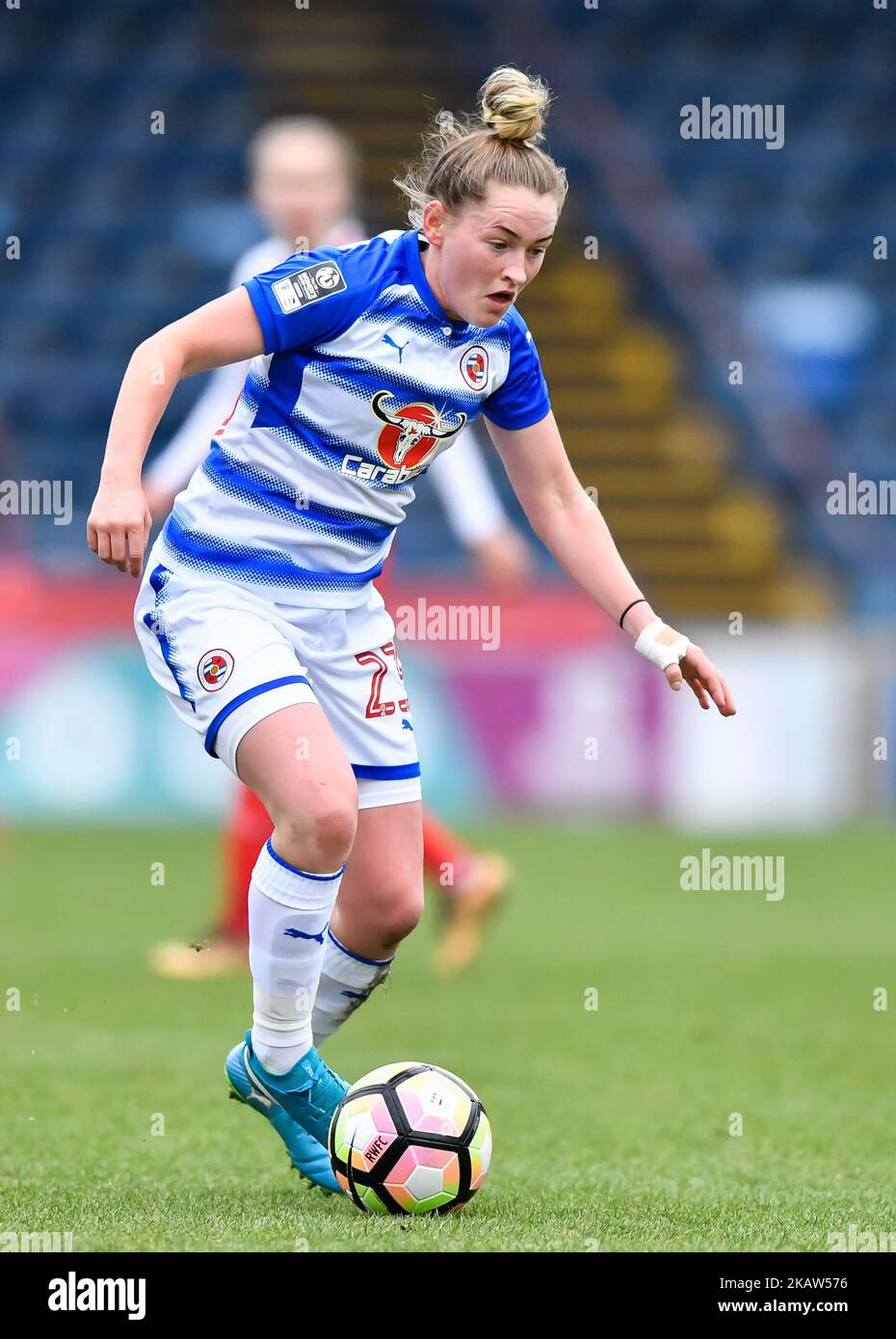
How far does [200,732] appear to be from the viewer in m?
3.72

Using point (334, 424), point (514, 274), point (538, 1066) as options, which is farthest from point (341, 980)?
point (514, 274)

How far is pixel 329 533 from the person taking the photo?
3768 millimetres

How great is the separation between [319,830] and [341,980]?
63cm

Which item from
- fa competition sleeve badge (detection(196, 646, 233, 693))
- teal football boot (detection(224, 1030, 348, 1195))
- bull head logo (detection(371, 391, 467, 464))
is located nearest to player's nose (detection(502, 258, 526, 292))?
bull head logo (detection(371, 391, 467, 464))

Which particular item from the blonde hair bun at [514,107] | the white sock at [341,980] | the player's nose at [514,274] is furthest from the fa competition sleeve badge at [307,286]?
the white sock at [341,980]

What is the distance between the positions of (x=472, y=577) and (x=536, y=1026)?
724 centimetres

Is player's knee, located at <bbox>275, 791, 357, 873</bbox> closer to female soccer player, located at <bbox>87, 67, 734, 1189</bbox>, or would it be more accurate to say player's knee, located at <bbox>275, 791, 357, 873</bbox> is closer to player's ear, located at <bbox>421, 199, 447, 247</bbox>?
female soccer player, located at <bbox>87, 67, 734, 1189</bbox>

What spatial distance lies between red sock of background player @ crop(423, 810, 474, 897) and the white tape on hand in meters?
2.57

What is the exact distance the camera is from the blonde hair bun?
3.63m

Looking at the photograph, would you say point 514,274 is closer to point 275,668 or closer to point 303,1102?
point 275,668

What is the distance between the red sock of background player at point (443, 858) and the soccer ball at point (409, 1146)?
2.73m

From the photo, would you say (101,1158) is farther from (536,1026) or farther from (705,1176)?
(536,1026)

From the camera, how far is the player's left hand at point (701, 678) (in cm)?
378

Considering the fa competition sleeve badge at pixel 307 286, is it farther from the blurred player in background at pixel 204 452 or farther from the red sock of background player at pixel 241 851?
the red sock of background player at pixel 241 851
